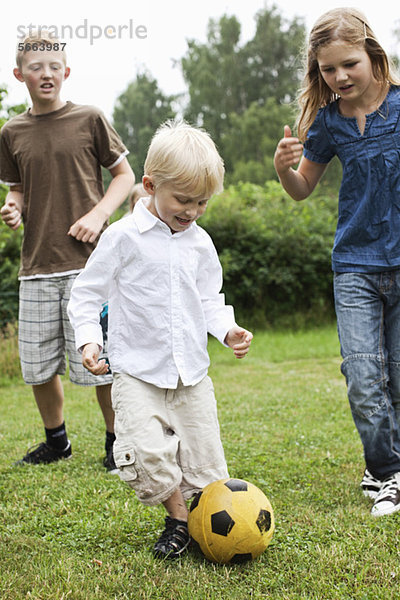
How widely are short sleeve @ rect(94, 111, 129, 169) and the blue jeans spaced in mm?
1657

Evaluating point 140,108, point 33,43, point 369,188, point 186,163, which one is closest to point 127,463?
point 186,163

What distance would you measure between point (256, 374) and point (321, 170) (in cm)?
488

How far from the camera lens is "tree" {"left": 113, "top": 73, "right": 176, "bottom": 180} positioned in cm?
3838

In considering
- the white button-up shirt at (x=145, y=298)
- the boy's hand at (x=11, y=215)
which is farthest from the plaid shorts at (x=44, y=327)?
the white button-up shirt at (x=145, y=298)

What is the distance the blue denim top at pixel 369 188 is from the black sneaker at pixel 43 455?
2183 mm

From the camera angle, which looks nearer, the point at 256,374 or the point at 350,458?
the point at 350,458

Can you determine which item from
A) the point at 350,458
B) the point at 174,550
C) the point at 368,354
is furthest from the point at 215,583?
the point at 350,458

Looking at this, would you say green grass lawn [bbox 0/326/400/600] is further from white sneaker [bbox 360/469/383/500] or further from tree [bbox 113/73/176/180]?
tree [bbox 113/73/176/180]

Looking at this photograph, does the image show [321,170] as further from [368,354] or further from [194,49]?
[194,49]

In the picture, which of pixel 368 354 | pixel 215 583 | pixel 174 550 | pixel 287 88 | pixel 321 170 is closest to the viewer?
pixel 215 583

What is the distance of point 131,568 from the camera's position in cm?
256

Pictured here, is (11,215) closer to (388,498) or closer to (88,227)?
(88,227)

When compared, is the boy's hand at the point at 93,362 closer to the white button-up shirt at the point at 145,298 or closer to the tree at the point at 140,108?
the white button-up shirt at the point at 145,298

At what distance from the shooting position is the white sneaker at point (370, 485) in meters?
3.36
